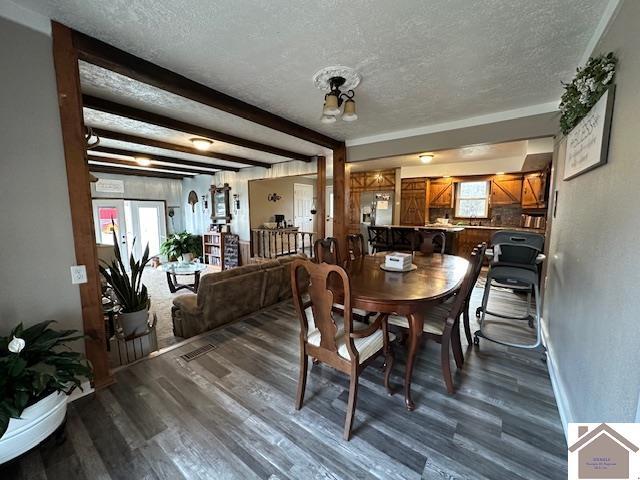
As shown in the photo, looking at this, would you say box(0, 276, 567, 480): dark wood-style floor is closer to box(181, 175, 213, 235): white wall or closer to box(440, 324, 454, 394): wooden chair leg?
box(440, 324, 454, 394): wooden chair leg

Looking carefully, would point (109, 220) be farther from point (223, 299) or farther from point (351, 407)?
point (351, 407)

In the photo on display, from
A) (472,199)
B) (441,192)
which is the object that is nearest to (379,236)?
(441,192)

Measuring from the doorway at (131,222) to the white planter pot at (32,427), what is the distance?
18.8 ft

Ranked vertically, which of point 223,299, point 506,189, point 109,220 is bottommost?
point 223,299

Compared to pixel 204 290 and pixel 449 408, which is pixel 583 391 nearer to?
pixel 449 408

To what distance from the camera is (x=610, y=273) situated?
123 centimetres

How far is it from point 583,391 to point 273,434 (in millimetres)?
1784

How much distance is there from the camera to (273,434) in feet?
5.30

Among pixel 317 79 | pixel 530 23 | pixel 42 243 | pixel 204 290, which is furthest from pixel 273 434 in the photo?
pixel 530 23

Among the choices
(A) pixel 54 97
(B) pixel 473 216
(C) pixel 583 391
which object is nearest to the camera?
(C) pixel 583 391

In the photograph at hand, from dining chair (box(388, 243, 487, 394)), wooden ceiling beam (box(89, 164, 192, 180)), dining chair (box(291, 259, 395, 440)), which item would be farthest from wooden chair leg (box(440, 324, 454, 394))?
wooden ceiling beam (box(89, 164, 192, 180))

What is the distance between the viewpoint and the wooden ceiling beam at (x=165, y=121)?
2.74 m

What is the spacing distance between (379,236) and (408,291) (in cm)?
368

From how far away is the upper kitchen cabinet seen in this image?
5.60m
